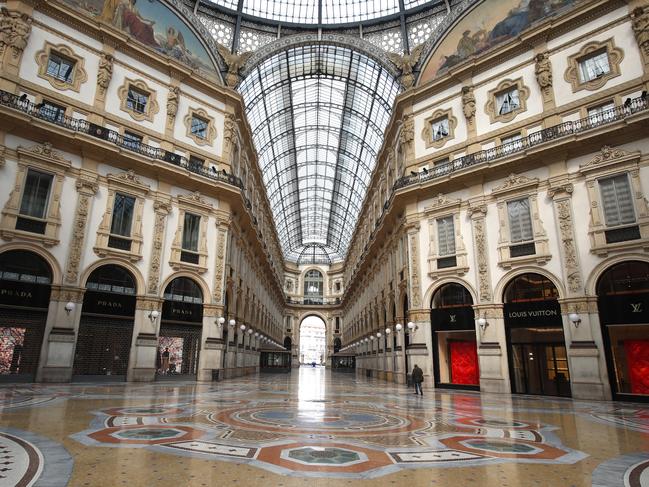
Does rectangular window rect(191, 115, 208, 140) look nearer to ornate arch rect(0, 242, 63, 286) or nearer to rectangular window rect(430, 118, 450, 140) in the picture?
ornate arch rect(0, 242, 63, 286)

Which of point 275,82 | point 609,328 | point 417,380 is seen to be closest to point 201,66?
point 275,82

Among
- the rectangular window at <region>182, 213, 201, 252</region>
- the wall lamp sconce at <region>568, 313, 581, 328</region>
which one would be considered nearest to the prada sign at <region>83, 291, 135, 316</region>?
the rectangular window at <region>182, 213, 201, 252</region>

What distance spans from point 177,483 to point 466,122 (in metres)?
22.5

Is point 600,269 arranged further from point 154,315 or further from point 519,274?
point 154,315

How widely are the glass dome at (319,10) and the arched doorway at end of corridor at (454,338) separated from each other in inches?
844

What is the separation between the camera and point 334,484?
4332 mm

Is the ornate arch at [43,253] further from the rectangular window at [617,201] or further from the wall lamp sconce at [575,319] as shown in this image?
the rectangular window at [617,201]

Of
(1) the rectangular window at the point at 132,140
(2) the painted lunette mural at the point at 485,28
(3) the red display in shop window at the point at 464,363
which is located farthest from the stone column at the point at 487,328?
(1) the rectangular window at the point at 132,140

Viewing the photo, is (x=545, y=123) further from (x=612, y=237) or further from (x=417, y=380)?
(x=417, y=380)

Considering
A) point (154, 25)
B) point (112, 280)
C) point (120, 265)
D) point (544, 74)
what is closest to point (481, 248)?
point (544, 74)

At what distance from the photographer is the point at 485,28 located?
2316 centimetres

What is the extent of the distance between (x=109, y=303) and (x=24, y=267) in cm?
376

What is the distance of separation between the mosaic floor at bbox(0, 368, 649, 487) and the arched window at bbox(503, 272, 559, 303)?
8058mm

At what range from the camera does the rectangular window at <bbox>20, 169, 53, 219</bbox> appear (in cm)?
1727
